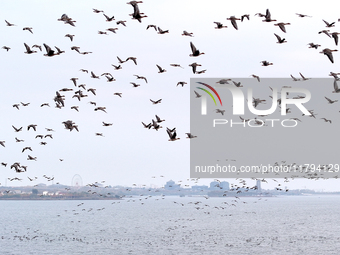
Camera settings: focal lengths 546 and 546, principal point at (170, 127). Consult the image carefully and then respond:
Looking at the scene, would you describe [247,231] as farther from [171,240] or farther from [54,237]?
[54,237]

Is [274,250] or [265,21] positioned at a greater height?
[265,21]

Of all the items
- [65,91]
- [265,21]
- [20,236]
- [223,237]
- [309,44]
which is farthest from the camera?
[20,236]

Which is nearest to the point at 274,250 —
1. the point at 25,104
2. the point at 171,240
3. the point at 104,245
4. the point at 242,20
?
the point at 171,240

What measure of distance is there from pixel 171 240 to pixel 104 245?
40.0ft

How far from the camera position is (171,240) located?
308 ft

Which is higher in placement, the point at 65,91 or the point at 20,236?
the point at 65,91

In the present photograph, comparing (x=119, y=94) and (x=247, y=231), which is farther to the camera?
(x=247, y=231)

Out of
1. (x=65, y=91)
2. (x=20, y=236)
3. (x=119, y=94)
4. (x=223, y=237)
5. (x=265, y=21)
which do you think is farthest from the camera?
(x=20, y=236)

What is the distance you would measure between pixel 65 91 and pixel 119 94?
6.81 metres

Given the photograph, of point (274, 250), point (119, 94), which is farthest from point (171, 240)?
point (119, 94)

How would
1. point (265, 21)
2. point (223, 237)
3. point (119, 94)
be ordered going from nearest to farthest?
point (265, 21) < point (119, 94) < point (223, 237)

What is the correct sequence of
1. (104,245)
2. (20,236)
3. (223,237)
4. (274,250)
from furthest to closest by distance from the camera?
1. (20,236)
2. (223,237)
3. (104,245)
4. (274,250)

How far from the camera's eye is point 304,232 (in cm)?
11275

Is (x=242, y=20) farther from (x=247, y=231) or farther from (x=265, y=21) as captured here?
(x=247, y=231)
